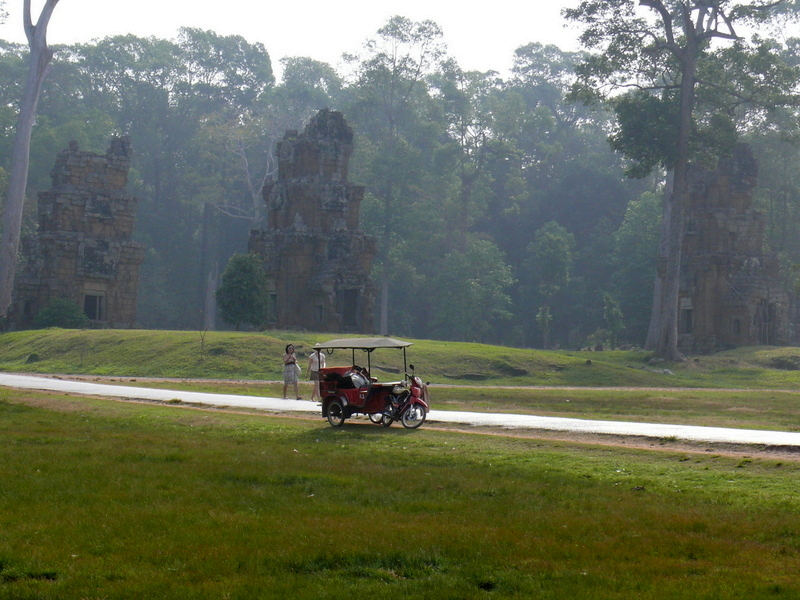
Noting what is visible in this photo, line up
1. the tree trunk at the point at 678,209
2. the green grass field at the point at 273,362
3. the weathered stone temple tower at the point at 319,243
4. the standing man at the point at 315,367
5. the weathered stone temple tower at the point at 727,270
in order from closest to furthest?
the standing man at the point at 315,367 < the green grass field at the point at 273,362 < the tree trunk at the point at 678,209 < the weathered stone temple tower at the point at 319,243 < the weathered stone temple tower at the point at 727,270

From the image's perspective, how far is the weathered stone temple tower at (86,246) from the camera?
53094mm

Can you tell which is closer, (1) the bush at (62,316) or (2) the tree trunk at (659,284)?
(1) the bush at (62,316)

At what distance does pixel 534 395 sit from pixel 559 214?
54.6 metres

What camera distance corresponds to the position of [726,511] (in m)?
9.59

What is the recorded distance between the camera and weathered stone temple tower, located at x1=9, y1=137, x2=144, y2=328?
53.1 metres

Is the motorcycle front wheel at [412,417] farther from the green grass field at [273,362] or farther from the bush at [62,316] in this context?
the bush at [62,316]

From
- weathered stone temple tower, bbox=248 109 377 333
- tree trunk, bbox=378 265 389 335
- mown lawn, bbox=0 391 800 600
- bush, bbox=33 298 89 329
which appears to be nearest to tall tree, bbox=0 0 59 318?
bush, bbox=33 298 89 329

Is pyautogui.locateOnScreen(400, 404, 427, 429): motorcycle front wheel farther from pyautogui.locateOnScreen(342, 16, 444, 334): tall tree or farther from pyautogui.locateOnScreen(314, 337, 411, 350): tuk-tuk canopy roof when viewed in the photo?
pyautogui.locateOnScreen(342, 16, 444, 334): tall tree

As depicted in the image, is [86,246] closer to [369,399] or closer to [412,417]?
[369,399]

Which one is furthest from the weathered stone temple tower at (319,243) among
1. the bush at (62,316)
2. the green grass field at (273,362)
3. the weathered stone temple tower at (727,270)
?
the weathered stone temple tower at (727,270)

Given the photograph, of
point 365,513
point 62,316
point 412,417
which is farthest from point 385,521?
point 62,316

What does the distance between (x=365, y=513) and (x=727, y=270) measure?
5099 cm

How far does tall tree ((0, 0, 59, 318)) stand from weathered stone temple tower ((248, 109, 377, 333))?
12.9m

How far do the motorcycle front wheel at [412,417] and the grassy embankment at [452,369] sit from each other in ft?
25.1
